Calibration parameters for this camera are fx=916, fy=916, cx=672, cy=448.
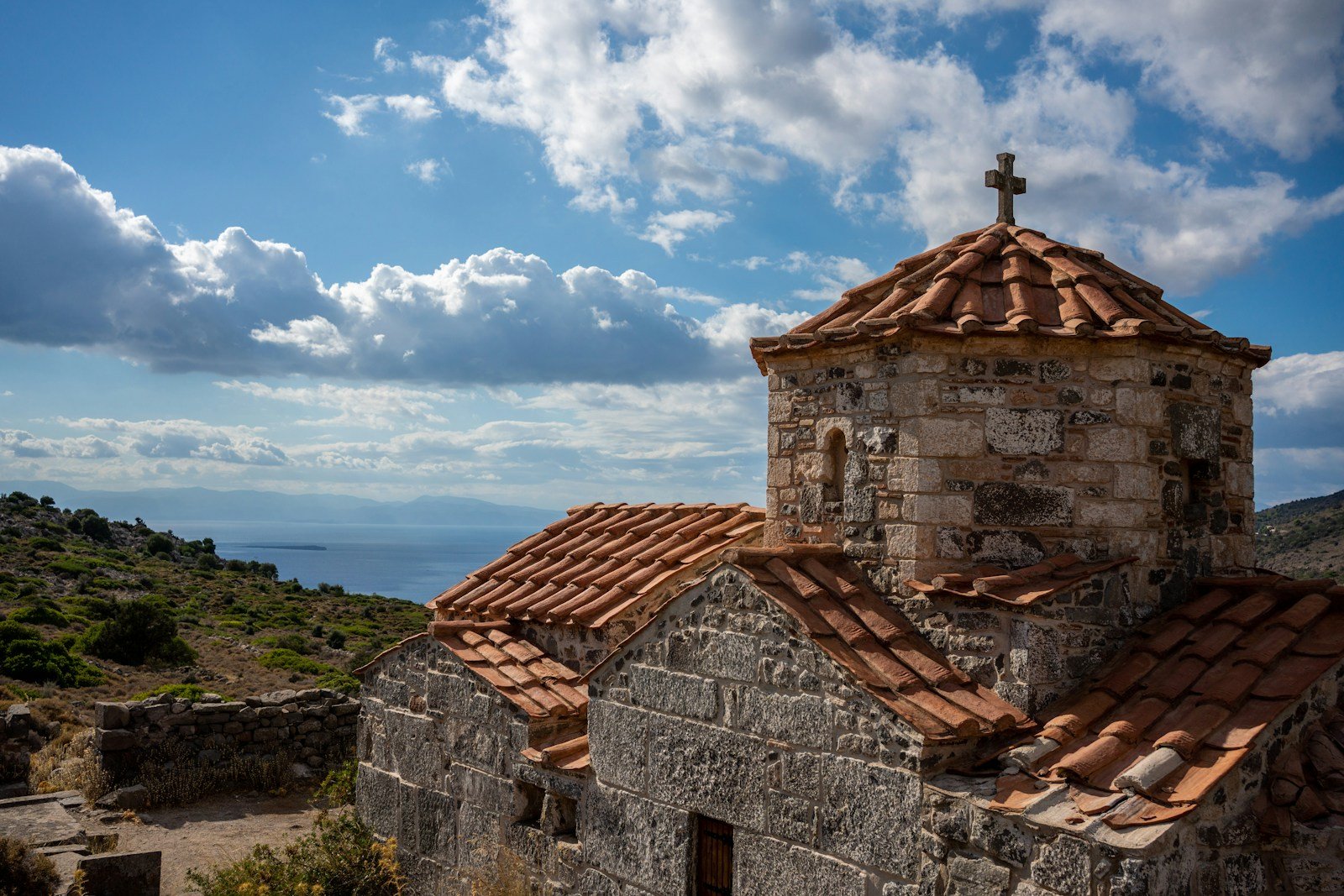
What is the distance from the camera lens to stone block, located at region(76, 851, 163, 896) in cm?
686

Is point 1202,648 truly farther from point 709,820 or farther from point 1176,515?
point 709,820

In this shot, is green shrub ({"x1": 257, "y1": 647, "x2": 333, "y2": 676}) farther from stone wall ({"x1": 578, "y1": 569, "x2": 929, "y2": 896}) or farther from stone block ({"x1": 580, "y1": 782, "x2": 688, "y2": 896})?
stone wall ({"x1": 578, "y1": 569, "x2": 929, "y2": 896})

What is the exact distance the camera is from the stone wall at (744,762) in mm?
4871

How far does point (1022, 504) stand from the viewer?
18.9ft

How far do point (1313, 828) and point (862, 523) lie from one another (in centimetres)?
283

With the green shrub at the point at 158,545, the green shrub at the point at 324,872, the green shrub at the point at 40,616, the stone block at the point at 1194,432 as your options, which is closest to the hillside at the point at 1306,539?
the stone block at the point at 1194,432

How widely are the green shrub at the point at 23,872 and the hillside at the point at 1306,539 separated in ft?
71.3

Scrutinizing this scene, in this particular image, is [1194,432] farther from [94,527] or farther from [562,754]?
[94,527]

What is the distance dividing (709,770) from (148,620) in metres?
18.9

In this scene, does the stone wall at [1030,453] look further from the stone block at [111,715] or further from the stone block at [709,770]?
the stone block at [111,715]

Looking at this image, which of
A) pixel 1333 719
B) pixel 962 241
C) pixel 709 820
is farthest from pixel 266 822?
pixel 1333 719

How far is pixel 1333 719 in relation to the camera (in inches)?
191

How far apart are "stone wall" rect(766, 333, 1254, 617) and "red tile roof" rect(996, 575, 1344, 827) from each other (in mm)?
499

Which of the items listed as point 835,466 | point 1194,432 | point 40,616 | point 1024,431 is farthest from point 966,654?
point 40,616
